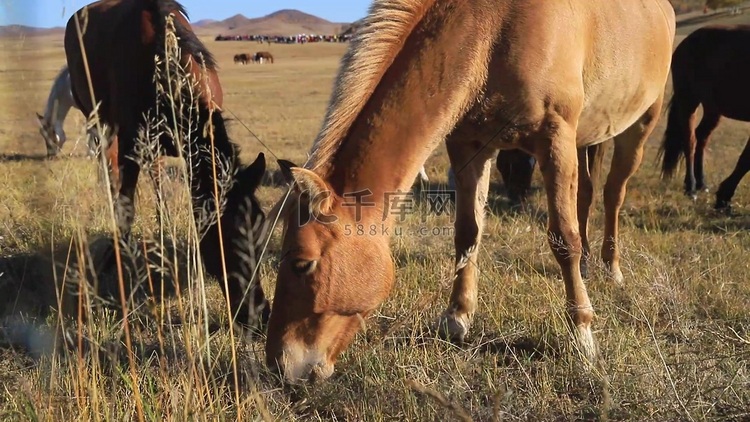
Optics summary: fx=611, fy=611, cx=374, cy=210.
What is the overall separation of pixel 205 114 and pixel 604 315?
2624 mm

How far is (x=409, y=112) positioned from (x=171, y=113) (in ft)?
6.10

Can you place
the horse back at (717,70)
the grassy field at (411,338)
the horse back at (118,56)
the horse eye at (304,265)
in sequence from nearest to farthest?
1. the grassy field at (411,338)
2. the horse eye at (304,265)
3. the horse back at (118,56)
4. the horse back at (717,70)

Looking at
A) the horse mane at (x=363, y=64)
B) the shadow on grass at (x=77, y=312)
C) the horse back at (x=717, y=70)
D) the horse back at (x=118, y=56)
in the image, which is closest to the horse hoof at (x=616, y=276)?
the horse mane at (x=363, y=64)

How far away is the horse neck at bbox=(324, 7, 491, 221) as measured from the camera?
2.58m

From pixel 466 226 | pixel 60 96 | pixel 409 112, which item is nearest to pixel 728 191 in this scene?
pixel 466 226

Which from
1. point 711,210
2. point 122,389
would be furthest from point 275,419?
point 711,210

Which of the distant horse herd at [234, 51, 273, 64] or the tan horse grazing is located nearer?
the tan horse grazing

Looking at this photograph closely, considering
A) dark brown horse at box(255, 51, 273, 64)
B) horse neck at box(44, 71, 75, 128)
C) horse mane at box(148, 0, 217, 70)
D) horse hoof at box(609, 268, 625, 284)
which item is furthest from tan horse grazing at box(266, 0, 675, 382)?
dark brown horse at box(255, 51, 273, 64)

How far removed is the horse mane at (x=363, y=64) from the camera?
258cm

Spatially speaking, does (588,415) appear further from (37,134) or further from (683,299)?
(37,134)

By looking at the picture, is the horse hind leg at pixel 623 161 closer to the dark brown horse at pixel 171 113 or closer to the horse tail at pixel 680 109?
the dark brown horse at pixel 171 113

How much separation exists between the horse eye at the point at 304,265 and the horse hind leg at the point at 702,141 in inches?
259

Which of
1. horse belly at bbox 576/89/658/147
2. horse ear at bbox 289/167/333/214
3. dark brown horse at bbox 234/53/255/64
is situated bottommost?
horse ear at bbox 289/167/333/214

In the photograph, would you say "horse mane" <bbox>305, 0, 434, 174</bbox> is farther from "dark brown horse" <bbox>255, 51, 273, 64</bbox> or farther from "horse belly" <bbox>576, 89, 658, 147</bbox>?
"dark brown horse" <bbox>255, 51, 273, 64</bbox>
